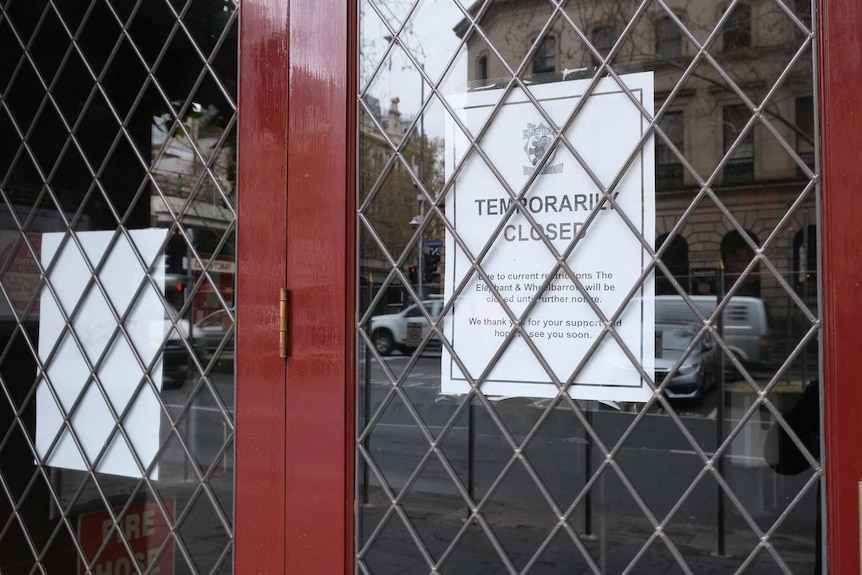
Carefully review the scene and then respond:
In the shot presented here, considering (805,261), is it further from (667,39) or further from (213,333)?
(213,333)

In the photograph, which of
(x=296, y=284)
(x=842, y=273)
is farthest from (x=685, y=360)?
(x=296, y=284)

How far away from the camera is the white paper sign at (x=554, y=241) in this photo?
80.6 inches

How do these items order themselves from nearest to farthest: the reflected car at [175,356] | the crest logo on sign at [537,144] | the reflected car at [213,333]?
1. the crest logo on sign at [537,144]
2. the reflected car at [213,333]
3. the reflected car at [175,356]

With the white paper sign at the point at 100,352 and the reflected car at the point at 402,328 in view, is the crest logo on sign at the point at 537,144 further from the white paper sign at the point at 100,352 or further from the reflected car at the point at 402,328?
the white paper sign at the point at 100,352

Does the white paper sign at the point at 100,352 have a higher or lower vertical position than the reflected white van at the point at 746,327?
lower

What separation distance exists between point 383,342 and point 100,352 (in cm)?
129

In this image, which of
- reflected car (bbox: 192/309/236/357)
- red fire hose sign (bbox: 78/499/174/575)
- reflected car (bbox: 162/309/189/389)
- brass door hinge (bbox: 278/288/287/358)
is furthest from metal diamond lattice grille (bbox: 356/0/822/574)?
red fire hose sign (bbox: 78/499/174/575)

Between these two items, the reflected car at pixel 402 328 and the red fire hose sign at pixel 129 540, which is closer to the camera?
the reflected car at pixel 402 328

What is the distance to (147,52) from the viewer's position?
291cm

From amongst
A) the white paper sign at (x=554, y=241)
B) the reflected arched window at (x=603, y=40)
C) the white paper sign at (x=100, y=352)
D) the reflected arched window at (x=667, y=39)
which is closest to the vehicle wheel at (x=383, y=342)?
the white paper sign at (x=554, y=241)

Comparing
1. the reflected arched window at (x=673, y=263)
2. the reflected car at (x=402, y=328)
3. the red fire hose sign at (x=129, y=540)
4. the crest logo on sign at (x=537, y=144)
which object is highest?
the crest logo on sign at (x=537, y=144)

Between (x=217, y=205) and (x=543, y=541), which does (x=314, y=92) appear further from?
(x=543, y=541)

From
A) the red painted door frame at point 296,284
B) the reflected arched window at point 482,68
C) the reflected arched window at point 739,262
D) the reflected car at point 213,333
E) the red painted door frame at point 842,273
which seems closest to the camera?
the red painted door frame at point 842,273

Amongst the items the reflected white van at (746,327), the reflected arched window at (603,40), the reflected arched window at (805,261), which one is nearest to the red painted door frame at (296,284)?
the reflected arched window at (603,40)
